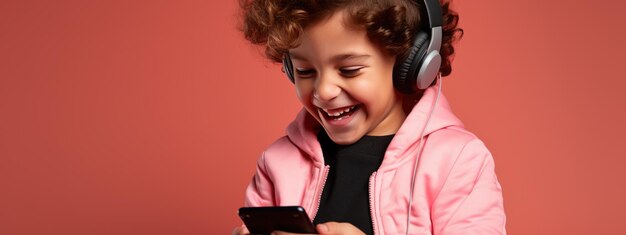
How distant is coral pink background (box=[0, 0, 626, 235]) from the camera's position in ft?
8.15

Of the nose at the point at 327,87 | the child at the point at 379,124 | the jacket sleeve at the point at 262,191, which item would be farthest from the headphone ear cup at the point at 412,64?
the jacket sleeve at the point at 262,191

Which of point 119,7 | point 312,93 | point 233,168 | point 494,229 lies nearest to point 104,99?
point 119,7

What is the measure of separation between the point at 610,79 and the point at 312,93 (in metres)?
1.21

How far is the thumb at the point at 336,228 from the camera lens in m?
1.48

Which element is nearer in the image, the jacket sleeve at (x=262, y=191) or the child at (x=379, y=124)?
the child at (x=379, y=124)

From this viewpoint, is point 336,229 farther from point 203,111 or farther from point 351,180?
point 203,111

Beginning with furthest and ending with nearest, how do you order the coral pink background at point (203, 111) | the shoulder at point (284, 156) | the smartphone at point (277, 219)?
1. the coral pink background at point (203, 111)
2. the shoulder at point (284, 156)
3. the smartphone at point (277, 219)

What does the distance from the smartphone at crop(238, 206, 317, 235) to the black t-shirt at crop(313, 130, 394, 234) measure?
158 millimetres

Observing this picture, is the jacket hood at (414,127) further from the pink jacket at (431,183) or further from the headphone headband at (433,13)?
the headphone headband at (433,13)

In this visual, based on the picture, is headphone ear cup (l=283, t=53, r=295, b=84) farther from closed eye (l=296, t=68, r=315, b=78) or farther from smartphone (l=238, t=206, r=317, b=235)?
smartphone (l=238, t=206, r=317, b=235)

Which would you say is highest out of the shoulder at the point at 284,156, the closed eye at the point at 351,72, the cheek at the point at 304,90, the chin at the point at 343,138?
the closed eye at the point at 351,72

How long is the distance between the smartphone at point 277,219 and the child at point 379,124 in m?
0.03

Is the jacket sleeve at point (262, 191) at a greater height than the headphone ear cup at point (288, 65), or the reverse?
the headphone ear cup at point (288, 65)

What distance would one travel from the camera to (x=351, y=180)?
5.45ft
